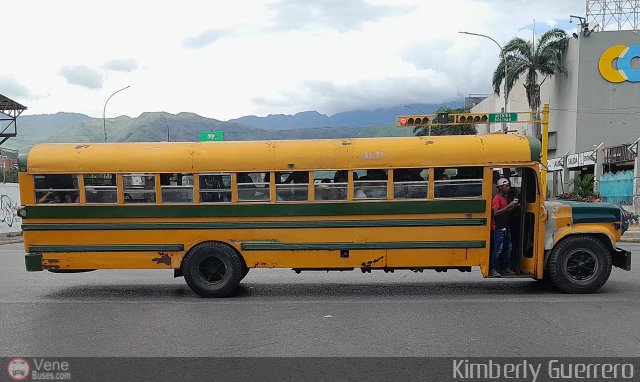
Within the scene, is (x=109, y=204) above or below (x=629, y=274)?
above

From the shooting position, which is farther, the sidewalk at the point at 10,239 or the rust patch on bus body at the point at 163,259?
the sidewalk at the point at 10,239

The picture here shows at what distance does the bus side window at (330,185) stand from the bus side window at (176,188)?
1.86 metres

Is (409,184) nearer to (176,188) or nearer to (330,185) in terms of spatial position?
(330,185)

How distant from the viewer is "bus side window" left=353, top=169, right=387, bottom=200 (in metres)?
7.49

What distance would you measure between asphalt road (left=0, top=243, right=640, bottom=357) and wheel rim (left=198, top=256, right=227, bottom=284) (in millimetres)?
359

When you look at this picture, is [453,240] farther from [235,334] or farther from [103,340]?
[103,340]

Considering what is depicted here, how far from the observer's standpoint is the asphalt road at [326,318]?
529 cm

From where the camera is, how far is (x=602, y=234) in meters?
7.48

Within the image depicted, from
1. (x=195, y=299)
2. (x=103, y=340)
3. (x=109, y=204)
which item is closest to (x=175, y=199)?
(x=109, y=204)

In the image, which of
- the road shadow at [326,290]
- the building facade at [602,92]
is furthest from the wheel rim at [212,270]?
the building facade at [602,92]

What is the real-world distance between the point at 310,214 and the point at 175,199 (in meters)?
2.00

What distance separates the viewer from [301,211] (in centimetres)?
758

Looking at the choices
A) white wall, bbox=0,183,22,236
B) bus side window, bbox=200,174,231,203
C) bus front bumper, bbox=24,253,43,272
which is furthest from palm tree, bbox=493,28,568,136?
bus front bumper, bbox=24,253,43,272

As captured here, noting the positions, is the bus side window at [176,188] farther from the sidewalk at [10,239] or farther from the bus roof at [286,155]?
the sidewalk at [10,239]
